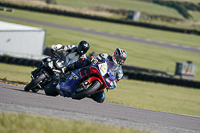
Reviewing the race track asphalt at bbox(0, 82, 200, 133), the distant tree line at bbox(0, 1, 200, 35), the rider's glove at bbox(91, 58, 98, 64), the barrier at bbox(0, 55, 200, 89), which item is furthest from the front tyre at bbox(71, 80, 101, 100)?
the distant tree line at bbox(0, 1, 200, 35)

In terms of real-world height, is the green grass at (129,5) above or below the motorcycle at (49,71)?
below

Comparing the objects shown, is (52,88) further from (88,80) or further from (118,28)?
(118,28)

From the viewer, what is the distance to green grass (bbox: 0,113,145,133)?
519 cm

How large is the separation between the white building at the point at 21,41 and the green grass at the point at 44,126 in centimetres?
1774

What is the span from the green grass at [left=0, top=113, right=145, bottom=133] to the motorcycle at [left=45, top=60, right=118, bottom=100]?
7.02 ft

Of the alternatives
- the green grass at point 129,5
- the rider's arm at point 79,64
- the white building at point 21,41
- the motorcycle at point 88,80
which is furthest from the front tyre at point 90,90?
the green grass at point 129,5

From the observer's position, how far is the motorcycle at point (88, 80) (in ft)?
27.2

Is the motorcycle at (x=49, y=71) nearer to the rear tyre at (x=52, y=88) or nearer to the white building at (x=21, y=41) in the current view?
the rear tyre at (x=52, y=88)

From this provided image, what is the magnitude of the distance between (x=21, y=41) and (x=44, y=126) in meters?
20.4

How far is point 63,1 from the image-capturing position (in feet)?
231

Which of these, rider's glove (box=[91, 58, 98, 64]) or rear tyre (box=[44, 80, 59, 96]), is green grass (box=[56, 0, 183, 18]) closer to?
rear tyre (box=[44, 80, 59, 96])

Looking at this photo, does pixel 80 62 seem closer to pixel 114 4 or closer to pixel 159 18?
pixel 159 18

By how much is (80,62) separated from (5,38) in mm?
16112

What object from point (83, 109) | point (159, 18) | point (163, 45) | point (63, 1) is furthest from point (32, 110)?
point (63, 1)
